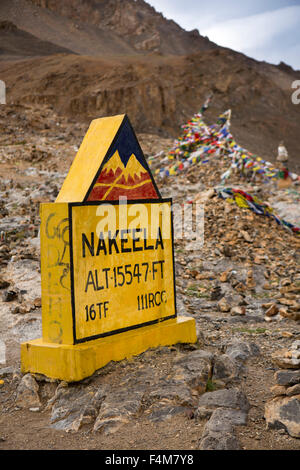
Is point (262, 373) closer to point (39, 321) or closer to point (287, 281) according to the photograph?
point (39, 321)

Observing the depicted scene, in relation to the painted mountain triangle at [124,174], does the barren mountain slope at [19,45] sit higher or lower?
higher

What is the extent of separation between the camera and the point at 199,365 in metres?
3.69

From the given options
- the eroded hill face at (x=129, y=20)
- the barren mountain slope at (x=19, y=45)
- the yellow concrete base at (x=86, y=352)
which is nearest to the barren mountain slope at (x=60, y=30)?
the eroded hill face at (x=129, y=20)

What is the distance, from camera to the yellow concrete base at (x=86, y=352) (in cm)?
357

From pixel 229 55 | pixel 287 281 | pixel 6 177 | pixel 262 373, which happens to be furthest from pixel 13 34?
pixel 262 373

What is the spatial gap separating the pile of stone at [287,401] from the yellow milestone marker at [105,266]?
1.00m

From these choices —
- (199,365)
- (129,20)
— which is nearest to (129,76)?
(129,20)

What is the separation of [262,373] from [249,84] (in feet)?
129

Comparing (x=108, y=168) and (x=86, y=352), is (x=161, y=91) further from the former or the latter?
(x=86, y=352)

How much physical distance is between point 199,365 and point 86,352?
0.79m

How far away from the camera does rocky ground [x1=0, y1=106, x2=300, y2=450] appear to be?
9.70 feet

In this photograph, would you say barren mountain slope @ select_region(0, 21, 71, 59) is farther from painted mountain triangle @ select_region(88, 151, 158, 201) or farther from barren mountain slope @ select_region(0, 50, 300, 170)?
painted mountain triangle @ select_region(88, 151, 158, 201)

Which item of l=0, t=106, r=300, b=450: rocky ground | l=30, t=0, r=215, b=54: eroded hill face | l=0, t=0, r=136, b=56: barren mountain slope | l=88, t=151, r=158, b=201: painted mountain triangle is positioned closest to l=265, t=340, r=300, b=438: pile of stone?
l=0, t=106, r=300, b=450: rocky ground

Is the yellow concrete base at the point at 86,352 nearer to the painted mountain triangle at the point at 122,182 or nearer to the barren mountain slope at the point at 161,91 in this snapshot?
the painted mountain triangle at the point at 122,182
